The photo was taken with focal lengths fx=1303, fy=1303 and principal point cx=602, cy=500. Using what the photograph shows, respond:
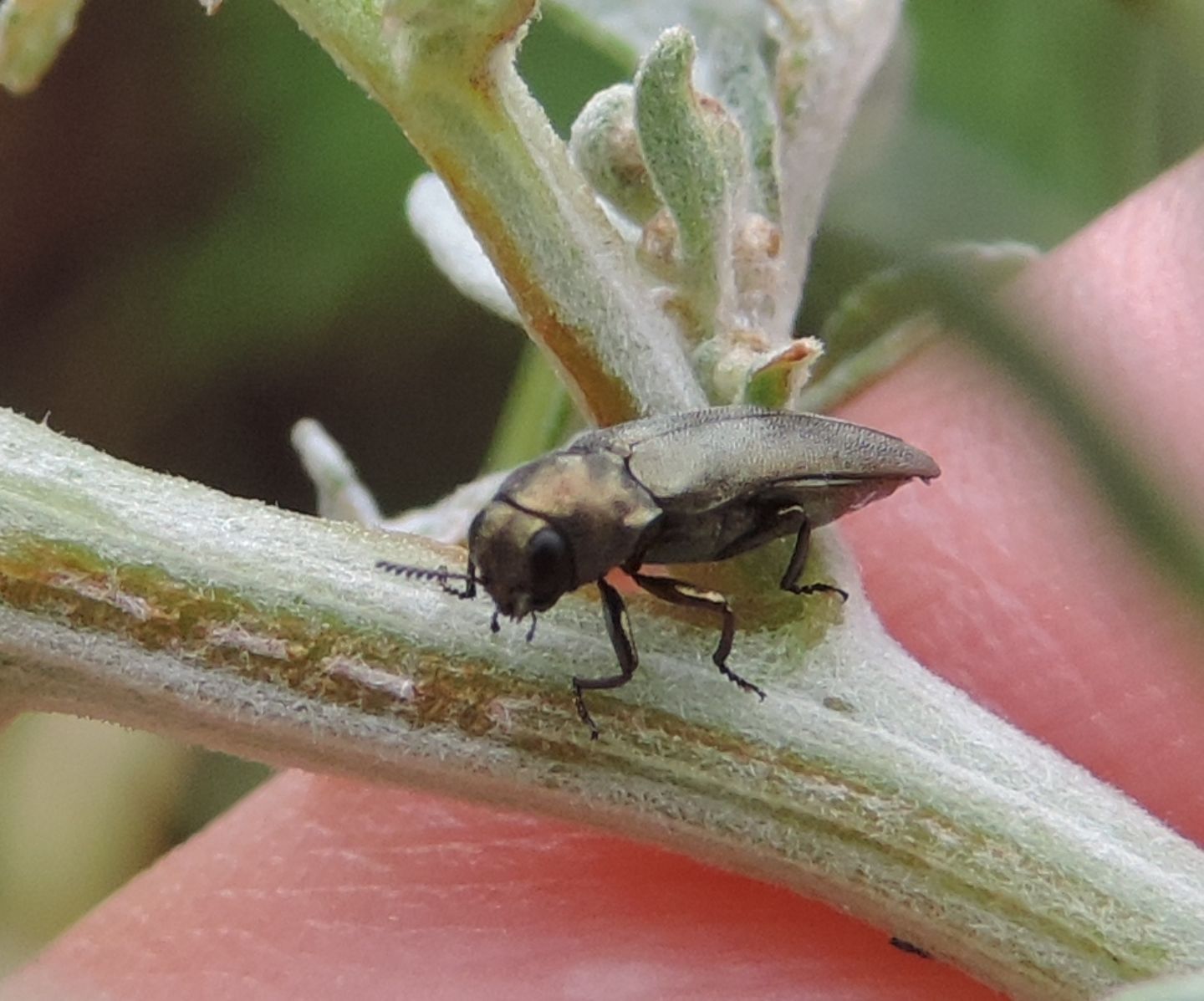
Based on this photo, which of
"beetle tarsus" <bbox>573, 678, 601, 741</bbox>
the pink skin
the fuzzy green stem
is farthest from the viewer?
the pink skin

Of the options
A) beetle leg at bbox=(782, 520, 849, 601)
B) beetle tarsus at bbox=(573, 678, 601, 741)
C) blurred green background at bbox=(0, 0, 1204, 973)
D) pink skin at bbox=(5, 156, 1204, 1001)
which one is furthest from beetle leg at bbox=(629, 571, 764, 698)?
blurred green background at bbox=(0, 0, 1204, 973)

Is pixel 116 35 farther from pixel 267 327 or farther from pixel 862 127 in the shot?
pixel 862 127

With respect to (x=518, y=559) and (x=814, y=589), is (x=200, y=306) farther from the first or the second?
(x=814, y=589)

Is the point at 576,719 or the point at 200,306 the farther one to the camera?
the point at 200,306

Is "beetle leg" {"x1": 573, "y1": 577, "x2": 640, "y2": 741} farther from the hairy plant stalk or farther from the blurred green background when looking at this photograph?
the blurred green background

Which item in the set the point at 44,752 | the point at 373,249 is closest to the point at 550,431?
the point at 373,249

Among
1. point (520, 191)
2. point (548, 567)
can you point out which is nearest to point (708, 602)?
point (548, 567)
